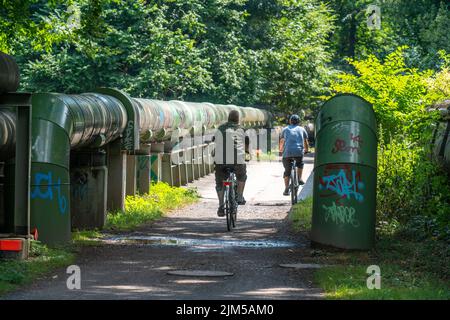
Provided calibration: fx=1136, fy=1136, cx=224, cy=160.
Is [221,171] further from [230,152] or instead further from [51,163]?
[51,163]

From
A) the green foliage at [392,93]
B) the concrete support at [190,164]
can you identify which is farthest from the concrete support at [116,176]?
the concrete support at [190,164]

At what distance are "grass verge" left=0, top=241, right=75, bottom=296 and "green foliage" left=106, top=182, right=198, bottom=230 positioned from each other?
13.4 feet

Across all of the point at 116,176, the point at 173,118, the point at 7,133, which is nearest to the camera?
the point at 7,133

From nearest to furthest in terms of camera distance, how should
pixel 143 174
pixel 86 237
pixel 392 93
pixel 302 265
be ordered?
pixel 302 265 → pixel 86 237 → pixel 392 93 → pixel 143 174

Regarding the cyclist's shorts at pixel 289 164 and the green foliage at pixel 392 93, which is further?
the cyclist's shorts at pixel 289 164

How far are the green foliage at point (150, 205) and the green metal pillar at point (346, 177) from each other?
4.34 metres

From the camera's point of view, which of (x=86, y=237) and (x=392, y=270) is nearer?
(x=392, y=270)

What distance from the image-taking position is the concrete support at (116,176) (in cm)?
1941

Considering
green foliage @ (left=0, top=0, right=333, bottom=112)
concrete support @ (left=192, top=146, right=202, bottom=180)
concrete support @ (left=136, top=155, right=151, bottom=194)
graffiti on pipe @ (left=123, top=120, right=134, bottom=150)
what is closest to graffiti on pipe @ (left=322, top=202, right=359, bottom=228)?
graffiti on pipe @ (left=123, top=120, right=134, bottom=150)

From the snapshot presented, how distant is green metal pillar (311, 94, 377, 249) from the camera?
14.4 meters

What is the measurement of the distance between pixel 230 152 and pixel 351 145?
14.1ft

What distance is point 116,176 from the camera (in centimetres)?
1948

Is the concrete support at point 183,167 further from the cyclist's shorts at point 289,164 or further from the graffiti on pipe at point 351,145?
the graffiti on pipe at point 351,145

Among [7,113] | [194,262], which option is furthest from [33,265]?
[7,113]
